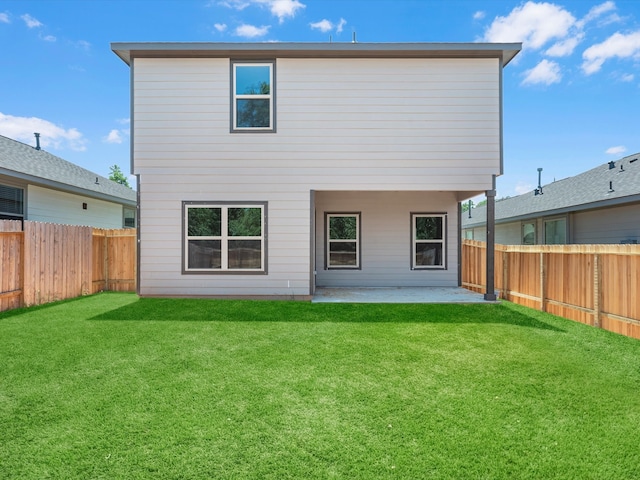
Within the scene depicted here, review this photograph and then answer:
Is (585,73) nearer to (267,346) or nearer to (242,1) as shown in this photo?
(242,1)

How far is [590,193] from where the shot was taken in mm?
12078

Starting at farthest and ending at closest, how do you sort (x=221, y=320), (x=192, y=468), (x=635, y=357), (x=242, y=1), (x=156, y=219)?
(x=242, y=1), (x=156, y=219), (x=221, y=320), (x=635, y=357), (x=192, y=468)

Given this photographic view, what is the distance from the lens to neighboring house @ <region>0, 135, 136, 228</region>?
10016 mm

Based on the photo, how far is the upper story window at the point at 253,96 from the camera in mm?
8242

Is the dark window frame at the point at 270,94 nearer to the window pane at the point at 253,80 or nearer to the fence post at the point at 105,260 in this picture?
the window pane at the point at 253,80

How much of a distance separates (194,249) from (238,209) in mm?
1408

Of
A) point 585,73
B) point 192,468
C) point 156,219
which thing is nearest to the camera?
point 192,468

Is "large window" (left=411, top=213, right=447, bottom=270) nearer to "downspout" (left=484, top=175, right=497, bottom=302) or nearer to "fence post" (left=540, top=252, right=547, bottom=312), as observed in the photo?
"downspout" (left=484, top=175, right=497, bottom=302)

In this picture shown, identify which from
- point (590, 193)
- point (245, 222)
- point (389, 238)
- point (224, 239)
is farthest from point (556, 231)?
point (224, 239)

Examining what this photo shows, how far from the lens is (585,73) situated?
21156mm

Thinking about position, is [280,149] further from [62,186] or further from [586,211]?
[586,211]

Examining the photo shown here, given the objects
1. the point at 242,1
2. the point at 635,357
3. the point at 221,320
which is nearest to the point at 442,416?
the point at 635,357

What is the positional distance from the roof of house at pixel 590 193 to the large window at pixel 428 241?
197 inches

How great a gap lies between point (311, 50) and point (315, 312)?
5863 millimetres
